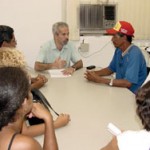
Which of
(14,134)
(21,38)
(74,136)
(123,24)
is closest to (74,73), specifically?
(123,24)

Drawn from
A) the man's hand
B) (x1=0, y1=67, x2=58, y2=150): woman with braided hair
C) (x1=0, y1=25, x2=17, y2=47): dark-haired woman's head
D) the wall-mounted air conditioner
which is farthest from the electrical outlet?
(x1=0, y1=67, x2=58, y2=150): woman with braided hair

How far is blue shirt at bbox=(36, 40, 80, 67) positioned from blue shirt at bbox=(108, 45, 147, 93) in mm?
695

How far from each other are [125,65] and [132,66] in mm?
154

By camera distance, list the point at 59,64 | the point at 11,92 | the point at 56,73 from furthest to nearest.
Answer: the point at 59,64, the point at 56,73, the point at 11,92

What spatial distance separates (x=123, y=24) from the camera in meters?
2.99

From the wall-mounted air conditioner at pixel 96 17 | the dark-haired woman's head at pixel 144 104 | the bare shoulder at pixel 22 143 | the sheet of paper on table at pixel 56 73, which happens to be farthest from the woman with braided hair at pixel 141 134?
the wall-mounted air conditioner at pixel 96 17

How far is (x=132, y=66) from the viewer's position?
2.75 meters

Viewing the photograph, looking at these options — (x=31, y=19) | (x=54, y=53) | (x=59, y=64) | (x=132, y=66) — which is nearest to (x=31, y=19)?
(x=31, y=19)

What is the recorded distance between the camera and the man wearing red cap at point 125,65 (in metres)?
2.72

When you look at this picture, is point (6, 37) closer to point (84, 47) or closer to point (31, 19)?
point (31, 19)

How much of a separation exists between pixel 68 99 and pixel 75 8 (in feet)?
6.85

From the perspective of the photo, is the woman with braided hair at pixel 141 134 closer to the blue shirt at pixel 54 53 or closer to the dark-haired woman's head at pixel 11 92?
the dark-haired woman's head at pixel 11 92

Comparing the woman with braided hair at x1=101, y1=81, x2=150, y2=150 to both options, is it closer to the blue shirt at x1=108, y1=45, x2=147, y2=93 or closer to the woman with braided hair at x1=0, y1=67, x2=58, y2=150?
the woman with braided hair at x1=0, y1=67, x2=58, y2=150

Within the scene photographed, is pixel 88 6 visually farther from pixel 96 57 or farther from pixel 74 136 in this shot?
pixel 74 136
